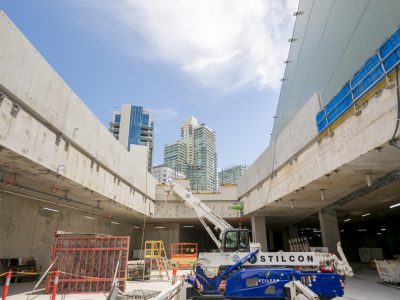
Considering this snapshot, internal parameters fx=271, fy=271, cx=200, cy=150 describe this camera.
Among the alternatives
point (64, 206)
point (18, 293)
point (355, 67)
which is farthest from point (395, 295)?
point (64, 206)

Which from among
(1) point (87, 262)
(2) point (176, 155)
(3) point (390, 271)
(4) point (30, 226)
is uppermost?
(2) point (176, 155)

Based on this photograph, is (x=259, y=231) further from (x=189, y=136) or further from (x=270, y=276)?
(x=189, y=136)

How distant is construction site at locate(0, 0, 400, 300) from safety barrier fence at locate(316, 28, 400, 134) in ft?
0.14

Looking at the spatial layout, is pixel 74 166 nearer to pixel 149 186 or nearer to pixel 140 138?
pixel 149 186

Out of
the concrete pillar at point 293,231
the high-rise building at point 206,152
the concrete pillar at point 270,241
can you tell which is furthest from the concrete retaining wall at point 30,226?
the high-rise building at point 206,152

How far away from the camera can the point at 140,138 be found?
94938mm

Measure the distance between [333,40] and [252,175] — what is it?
12536mm

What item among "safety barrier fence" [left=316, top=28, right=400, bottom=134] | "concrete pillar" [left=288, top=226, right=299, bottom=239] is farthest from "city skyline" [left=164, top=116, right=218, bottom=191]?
"safety barrier fence" [left=316, top=28, right=400, bottom=134]

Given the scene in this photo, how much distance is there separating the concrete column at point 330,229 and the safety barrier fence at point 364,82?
1120 centimetres

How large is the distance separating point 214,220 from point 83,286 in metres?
13.0

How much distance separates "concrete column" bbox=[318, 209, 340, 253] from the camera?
19908 millimetres

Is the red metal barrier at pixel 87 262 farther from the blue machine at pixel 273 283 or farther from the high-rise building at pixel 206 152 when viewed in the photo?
the high-rise building at pixel 206 152

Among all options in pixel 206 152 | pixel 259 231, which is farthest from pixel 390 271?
pixel 206 152

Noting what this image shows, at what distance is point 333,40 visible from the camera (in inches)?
619
